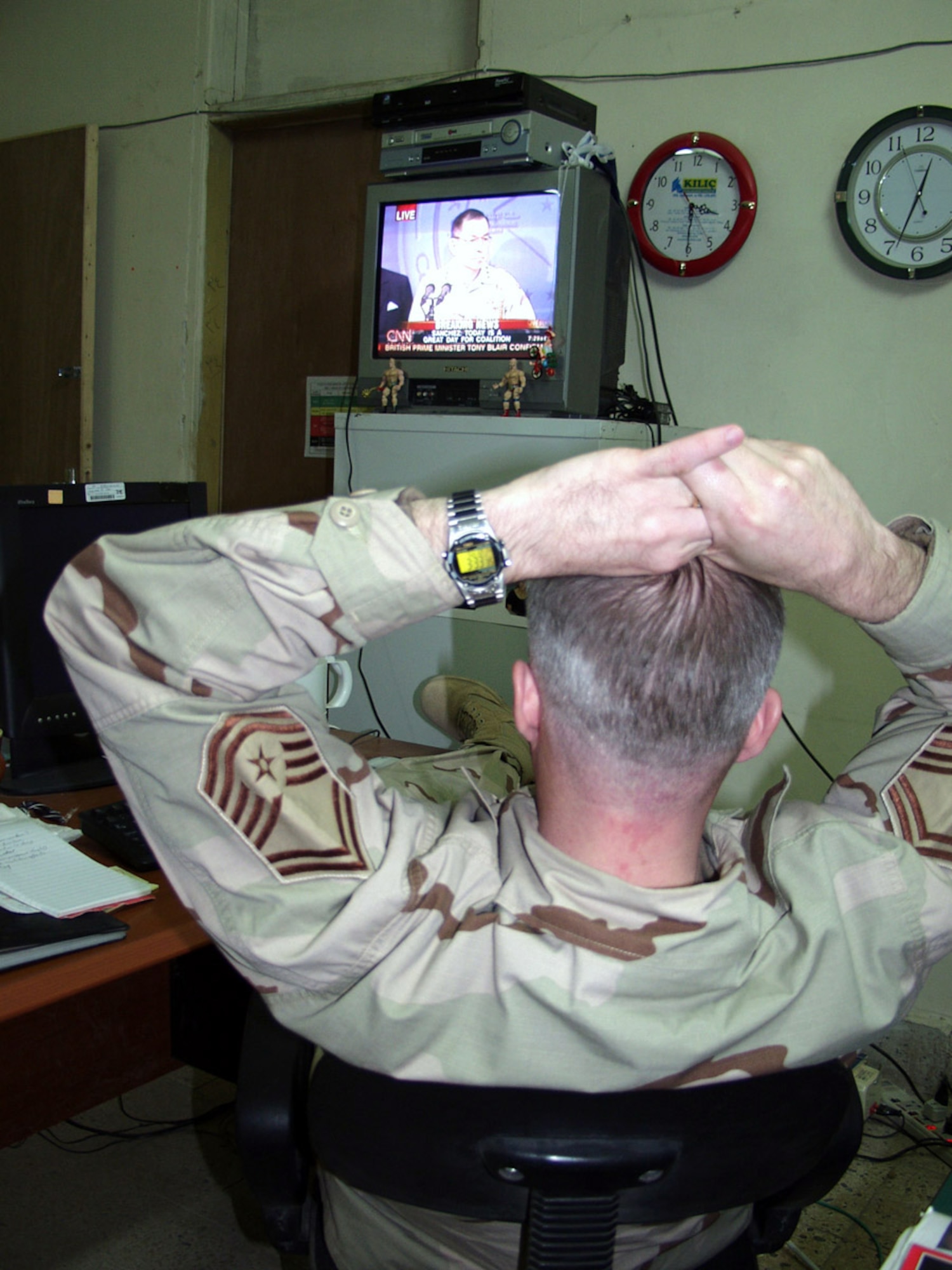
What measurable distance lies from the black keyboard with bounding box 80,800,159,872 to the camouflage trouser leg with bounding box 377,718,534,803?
309 mm

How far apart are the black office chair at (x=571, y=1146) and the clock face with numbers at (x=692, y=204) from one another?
2.31 meters

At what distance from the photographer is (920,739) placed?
93 centimetres

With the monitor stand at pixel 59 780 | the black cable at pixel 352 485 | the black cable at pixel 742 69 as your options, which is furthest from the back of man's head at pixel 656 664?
the black cable at pixel 742 69

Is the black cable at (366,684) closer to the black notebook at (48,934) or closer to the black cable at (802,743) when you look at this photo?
the black cable at (802,743)

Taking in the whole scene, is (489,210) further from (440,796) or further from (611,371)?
(440,796)

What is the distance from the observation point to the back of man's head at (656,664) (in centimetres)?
76

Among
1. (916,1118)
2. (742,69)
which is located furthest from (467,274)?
(916,1118)

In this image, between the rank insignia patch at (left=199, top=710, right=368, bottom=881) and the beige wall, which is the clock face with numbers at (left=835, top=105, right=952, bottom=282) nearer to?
Result: the beige wall

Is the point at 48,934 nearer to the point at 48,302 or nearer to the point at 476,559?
the point at 476,559

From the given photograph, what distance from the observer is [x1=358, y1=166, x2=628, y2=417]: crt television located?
2381 millimetres

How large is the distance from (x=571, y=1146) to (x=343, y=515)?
1.48 feet

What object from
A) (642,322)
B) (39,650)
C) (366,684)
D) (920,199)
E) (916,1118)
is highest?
(920,199)

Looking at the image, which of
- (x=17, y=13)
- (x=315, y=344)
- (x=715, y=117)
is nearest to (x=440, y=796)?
(x=715, y=117)

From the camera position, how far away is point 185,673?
2.47 feet
